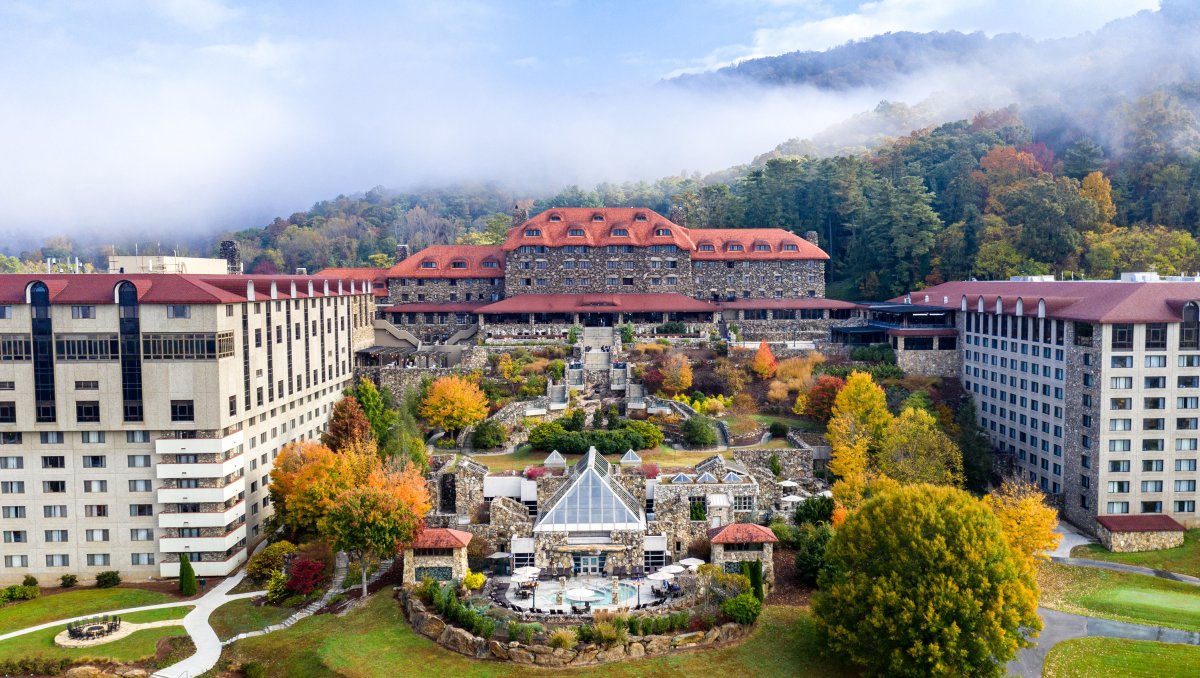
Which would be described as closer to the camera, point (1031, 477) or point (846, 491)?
point (846, 491)

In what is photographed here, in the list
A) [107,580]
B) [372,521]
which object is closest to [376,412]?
[107,580]

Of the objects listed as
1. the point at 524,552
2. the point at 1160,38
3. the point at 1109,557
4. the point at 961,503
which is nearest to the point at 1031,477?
the point at 1109,557

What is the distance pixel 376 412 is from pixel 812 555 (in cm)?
2968

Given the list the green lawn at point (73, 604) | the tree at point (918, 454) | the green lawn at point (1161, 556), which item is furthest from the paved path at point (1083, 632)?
the green lawn at point (73, 604)

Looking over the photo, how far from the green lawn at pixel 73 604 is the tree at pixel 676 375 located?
3194 cm

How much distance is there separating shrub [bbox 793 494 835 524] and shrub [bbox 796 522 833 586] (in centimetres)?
309

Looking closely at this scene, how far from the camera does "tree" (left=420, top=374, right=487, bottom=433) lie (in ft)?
168

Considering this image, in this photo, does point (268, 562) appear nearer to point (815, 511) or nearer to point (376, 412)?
point (376, 412)

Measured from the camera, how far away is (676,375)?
56.2 meters

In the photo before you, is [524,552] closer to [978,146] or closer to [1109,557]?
[1109,557]

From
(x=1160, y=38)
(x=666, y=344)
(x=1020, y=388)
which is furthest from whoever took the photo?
(x=1160, y=38)

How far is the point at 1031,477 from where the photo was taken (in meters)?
50.6

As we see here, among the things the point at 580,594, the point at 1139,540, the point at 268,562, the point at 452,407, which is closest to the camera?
the point at 580,594

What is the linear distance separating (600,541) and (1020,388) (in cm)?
3120
